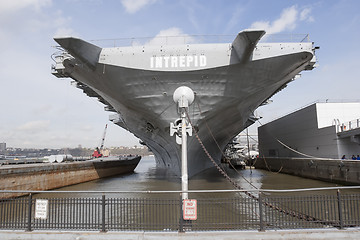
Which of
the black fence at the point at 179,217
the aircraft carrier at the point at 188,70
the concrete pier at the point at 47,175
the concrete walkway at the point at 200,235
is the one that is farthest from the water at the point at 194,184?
the concrete walkway at the point at 200,235

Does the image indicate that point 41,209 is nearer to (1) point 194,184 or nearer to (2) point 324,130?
(1) point 194,184

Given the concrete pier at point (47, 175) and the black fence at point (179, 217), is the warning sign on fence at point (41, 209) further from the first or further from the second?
the concrete pier at point (47, 175)

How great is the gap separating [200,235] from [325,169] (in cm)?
1635

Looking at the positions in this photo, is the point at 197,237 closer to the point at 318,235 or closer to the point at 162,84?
the point at 318,235

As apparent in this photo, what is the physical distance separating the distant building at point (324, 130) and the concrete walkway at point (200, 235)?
43.5 feet

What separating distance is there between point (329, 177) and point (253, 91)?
8.87 m

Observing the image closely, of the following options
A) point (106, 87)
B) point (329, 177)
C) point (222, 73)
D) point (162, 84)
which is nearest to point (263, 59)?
point (222, 73)

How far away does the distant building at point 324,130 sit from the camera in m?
18.8

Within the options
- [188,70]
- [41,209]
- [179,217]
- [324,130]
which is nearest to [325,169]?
[324,130]

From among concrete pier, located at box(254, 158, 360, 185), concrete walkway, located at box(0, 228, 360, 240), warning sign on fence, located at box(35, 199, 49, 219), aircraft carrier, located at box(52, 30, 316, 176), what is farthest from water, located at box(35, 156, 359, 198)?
warning sign on fence, located at box(35, 199, 49, 219)

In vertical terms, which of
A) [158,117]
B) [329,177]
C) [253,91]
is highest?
[253,91]

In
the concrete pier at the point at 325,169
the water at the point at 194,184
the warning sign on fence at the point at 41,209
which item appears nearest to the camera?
the warning sign on fence at the point at 41,209

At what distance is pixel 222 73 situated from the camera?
42.3ft

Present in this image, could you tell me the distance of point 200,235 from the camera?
5.43m
